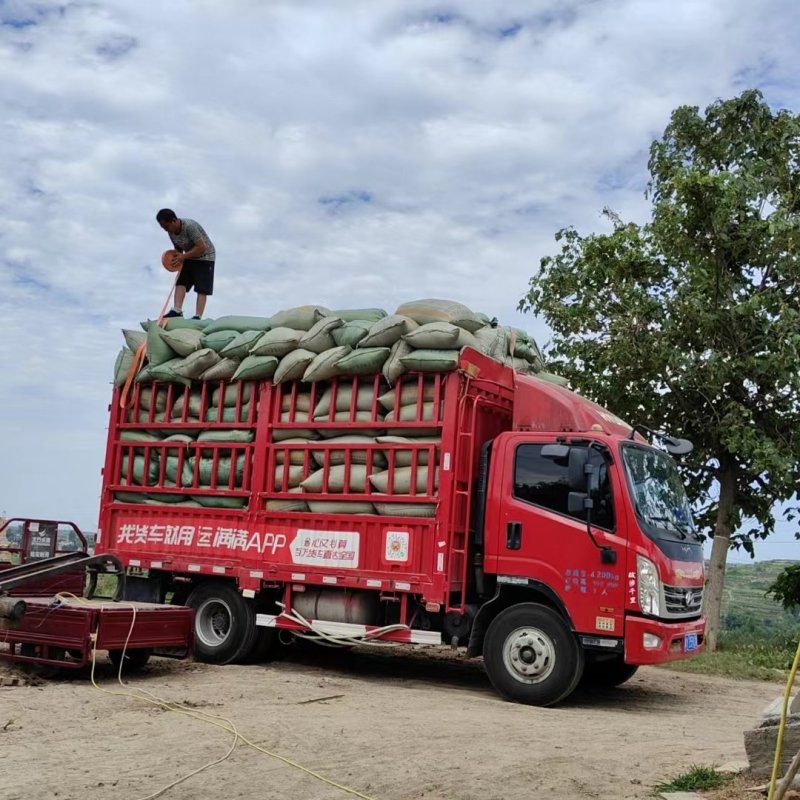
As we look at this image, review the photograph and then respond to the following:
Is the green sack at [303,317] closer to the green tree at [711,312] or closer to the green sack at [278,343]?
the green sack at [278,343]

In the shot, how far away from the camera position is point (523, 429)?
9.63m

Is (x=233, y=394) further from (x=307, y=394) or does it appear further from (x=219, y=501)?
(x=219, y=501)

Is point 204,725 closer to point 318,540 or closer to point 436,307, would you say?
point 318,540

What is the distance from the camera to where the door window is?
8680 millimetres

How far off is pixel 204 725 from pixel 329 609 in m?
3.02

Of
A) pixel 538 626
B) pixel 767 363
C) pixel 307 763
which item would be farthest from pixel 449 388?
pixel 767 363

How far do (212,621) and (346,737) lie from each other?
14.0ft

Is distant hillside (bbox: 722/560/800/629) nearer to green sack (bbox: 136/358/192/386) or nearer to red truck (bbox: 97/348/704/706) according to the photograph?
red truck (bbox: 97/348/704/706)

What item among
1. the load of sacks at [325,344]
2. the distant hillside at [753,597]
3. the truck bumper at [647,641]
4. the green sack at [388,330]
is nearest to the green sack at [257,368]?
the load of sacks at [325,344]

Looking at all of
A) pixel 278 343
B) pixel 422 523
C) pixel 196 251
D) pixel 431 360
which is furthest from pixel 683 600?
pixel 196 251

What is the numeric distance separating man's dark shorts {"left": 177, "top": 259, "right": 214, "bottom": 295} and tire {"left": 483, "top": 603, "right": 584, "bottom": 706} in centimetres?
604

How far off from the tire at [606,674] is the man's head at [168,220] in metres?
7.39

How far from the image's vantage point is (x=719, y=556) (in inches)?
569

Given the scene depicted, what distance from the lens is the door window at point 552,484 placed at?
8680 millimetres
